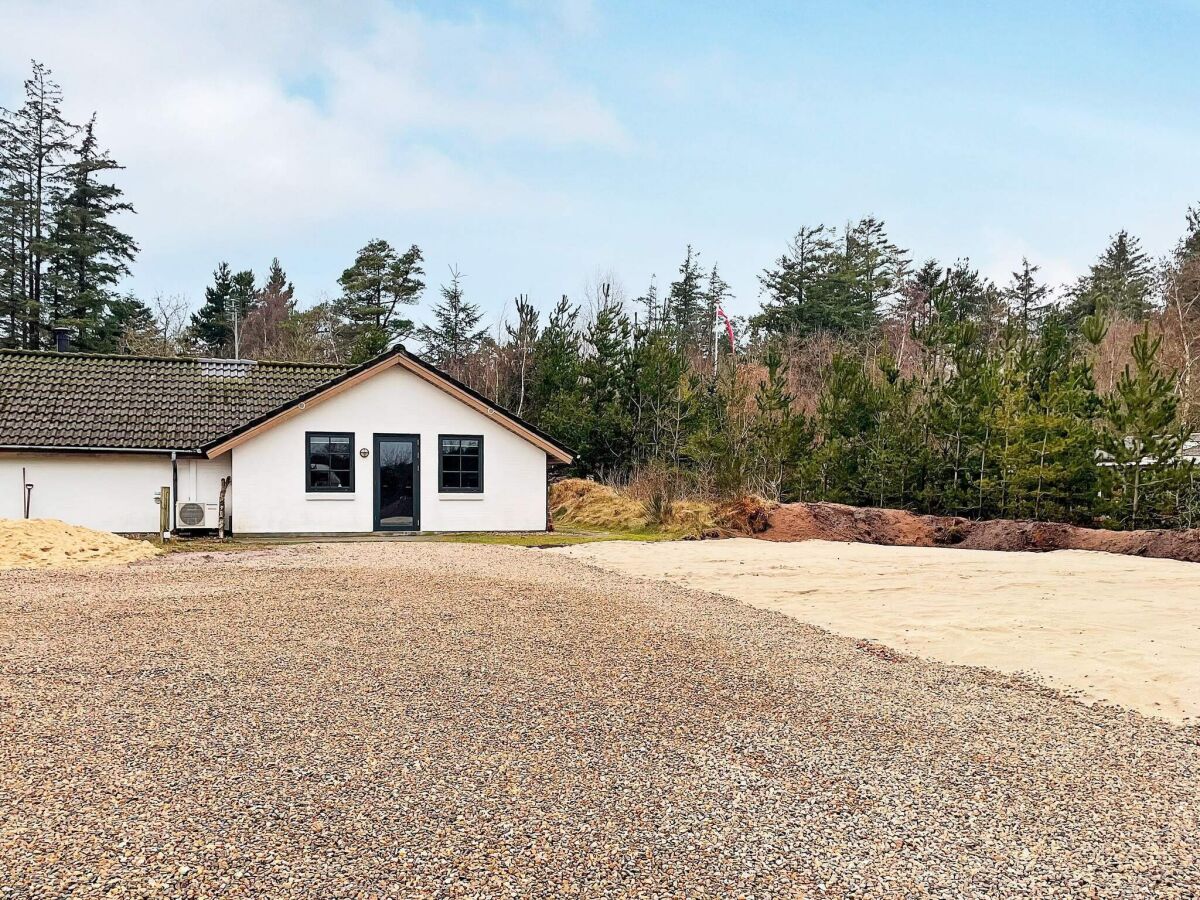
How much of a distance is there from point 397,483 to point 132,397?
6.36m

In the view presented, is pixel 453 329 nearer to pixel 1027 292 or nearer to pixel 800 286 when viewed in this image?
pixel 800 286

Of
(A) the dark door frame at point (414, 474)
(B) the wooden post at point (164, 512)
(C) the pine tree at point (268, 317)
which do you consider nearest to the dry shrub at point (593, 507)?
(A) the dark door frame at point (414, 474)

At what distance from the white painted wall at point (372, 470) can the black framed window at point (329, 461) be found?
0.12 meters

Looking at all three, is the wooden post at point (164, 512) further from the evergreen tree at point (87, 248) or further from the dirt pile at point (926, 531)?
the evergreen tree at point (87, 248)

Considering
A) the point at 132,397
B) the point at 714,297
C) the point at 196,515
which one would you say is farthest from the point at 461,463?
the point at 714,297

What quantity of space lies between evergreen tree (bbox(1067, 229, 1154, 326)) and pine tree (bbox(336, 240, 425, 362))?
103 feet

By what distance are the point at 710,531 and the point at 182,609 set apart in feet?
36.0

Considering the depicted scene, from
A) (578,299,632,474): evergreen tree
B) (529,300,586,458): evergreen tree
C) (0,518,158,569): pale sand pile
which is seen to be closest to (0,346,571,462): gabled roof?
(0,518,158,569): pale sand pile

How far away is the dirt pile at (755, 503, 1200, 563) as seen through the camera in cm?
1447

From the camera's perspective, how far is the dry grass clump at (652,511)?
17.0 metres

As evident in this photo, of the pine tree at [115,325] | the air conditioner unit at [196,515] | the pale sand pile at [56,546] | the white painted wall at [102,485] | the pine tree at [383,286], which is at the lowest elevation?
the pale sand pile at [56,546]

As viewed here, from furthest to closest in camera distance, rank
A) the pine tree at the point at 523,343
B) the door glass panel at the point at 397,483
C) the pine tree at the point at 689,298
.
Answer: the pine tree at the point at 689,298 < the pine tree at the point at 523,343 < the door glass panel at the point at 397,483

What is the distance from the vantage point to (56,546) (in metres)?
12.5

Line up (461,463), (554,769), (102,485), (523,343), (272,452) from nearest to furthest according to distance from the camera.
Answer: (554,769)
(102,485)
(272,452)
(461,463)
(523,343)
